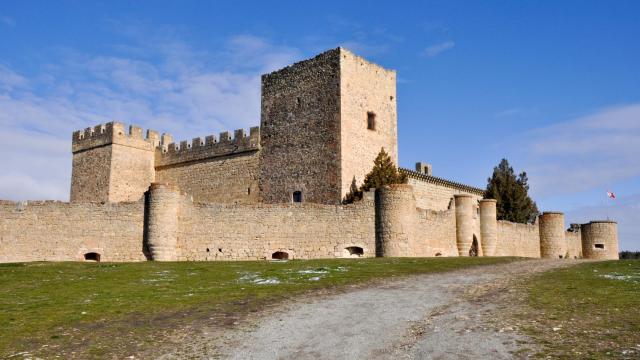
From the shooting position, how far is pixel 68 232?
89.3ft

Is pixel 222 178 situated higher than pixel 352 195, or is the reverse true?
pixel 222 178

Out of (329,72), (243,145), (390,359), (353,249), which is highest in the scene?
(329,72)

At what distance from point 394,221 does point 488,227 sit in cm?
772

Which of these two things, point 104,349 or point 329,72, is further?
point 329,72

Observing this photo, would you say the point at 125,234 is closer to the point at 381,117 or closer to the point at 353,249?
the point at 353,249

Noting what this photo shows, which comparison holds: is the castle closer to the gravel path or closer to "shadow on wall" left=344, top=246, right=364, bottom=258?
"shadow on wall" left=344, top=246, right=364, bottom=258

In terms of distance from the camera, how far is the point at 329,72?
34188mm

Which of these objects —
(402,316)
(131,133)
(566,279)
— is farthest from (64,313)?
(131,133)

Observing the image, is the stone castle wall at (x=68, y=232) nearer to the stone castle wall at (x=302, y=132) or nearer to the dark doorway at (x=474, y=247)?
the stone castle wall at (x=302, y=132)

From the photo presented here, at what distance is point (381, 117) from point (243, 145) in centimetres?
785

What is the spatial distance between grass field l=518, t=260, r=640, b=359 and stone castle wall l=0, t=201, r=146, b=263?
53.7 ft

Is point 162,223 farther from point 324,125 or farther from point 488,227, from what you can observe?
point 488,227

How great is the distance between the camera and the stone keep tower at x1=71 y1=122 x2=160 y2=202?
4084 cm

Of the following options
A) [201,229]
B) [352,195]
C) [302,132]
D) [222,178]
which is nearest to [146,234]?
[201,229]
